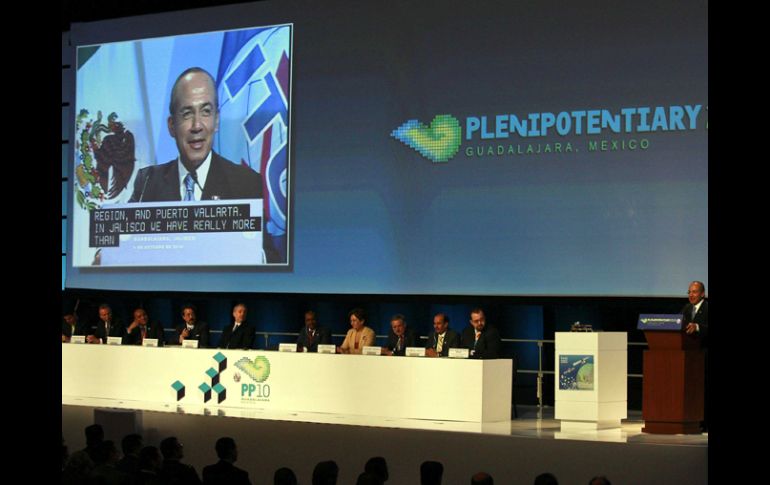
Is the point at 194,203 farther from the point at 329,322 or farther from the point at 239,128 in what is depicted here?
the point at 329,322

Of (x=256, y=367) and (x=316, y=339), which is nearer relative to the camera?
(x=256, y=367)

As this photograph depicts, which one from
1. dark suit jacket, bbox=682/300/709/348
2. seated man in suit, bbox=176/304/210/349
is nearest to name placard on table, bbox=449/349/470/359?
dark suit jacket, bbox=682/300/709/348

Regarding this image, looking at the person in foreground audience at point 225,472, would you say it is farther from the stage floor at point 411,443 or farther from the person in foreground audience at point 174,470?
the stage floor at point 411,443

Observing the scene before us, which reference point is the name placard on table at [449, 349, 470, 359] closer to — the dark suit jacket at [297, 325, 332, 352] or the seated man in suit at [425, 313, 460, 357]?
the seated man in suit at [425, 313, 460, 357]

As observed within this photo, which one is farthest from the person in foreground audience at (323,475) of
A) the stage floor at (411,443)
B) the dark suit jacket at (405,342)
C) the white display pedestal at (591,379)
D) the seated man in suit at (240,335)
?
the seated man in suit at (240,335)

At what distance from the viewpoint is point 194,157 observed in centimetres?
1103

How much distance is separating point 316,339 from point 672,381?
3198 millimetres

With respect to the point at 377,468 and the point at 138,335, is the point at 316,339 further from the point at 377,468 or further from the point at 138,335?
the point at 377,468

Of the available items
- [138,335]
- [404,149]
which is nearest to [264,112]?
[404,149]

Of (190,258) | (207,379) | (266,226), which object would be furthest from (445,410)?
(190,258)

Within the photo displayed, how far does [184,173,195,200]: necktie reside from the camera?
36.0 feet

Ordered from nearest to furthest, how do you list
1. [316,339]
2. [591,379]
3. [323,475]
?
[323,475]
[591,379]
[316,339]

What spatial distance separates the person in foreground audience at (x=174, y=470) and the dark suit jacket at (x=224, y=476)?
6 centimetres
